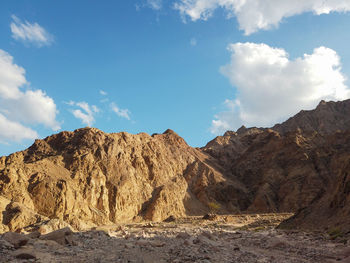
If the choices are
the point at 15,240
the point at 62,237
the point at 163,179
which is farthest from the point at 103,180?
the point at 15,240

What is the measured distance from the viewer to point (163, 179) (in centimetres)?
6444

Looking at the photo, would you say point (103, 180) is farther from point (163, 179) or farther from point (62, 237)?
point (62, 237)

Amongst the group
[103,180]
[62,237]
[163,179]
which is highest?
[163,179]

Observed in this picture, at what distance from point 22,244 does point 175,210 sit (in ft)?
158

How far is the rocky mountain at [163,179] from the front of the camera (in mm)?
33375

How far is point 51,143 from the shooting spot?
5550 cm

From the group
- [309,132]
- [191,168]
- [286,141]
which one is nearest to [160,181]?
[191,168]

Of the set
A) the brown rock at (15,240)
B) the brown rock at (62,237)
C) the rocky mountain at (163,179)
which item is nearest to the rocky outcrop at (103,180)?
the rocky mountain at (163,179)

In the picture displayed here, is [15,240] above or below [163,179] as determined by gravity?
below

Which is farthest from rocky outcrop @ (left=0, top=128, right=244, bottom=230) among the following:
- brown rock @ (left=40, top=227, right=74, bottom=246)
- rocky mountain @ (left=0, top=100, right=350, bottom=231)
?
brown rock @ (left=40, top=227, right=74, bottom=246)

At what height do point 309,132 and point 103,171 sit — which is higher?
point 309,132

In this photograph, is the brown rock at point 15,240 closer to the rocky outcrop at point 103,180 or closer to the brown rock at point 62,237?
the brown rock at point 62,237

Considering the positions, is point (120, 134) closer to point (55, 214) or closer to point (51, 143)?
point (51, 143)

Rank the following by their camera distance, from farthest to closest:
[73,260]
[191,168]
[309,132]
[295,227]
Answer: [309,132], [191,168], [295,227], [73,260]
